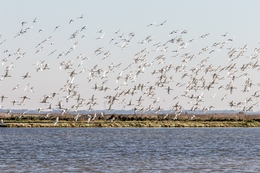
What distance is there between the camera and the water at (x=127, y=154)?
3841cm

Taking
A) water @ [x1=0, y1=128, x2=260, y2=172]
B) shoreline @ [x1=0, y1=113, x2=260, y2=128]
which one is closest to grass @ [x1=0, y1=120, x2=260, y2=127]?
shoreline @ [x1=0, y1=113, x2=260, y2=128]

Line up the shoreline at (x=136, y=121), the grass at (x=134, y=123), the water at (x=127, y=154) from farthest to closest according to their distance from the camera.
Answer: the shoreline at (x=136, y=121) < the grass at (x=134, y=123) < the water at (x=127, y=154)

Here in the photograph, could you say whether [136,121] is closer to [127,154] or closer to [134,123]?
[134,123]

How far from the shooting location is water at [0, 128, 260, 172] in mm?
38406

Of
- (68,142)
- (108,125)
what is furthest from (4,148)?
(108,125)

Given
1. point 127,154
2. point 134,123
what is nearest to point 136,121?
point 134,123

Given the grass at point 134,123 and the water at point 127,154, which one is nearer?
the water at point 127,154

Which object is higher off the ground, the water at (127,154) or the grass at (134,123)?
the grass at (134,123)

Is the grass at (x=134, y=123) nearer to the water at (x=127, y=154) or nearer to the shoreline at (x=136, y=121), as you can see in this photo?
the shoreline at (x=136, y=121)

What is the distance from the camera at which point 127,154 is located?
46.7m

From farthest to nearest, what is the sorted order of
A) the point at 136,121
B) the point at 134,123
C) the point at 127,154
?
1. the point at 136,121
2. the point at 134,123
3. the point at 127,154

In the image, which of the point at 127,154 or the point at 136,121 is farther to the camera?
the point at 136,121

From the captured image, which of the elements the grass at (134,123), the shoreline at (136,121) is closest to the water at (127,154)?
the grass at (134,123)

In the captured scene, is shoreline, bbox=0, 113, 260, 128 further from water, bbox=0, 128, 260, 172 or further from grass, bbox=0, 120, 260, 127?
water, bbox=0, 128, 260, 172
